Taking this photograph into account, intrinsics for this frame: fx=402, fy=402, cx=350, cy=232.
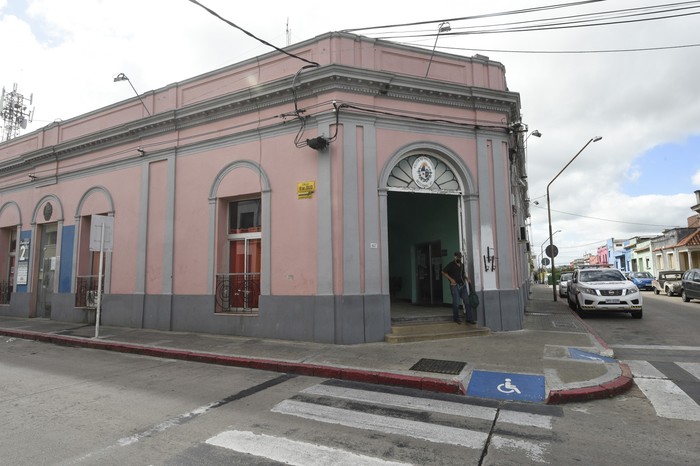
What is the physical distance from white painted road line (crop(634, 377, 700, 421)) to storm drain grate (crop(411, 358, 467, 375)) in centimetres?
255

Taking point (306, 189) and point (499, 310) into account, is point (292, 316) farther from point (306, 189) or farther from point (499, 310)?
point (499, 310)

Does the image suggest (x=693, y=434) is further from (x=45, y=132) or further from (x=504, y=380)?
(x=45, y=132)

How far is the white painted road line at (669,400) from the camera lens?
4.75 meters

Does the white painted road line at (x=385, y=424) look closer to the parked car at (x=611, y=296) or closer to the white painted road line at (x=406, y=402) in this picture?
the white painted road line at (x=406, y=402)

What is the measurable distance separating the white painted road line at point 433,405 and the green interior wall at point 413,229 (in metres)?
7.53

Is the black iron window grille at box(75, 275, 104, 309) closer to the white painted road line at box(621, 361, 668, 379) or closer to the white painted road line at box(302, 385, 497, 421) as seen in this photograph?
the white painted road line at box(302, 385, 497, 421)

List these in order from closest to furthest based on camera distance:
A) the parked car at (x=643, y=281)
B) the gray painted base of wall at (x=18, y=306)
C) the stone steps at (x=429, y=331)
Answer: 1. the stone steps at (x=429, y=331)
2. the gray painted base of wall at (x=18, y=306)
3. the parked car at (x=643, y=281)

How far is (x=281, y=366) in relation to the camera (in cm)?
711

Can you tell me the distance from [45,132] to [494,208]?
16404 mm

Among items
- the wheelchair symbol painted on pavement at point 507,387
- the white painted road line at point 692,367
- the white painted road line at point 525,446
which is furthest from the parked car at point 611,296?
the white painted road line at point 525,446

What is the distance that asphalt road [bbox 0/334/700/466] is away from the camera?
367 centimetres

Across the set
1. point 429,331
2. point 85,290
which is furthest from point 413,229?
point 85,290

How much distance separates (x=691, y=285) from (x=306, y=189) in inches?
784

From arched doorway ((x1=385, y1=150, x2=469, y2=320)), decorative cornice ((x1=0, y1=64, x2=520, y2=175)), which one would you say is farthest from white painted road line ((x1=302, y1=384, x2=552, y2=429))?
decorative cornice ((x1=0, y1=64, x2=520, y2=175))
